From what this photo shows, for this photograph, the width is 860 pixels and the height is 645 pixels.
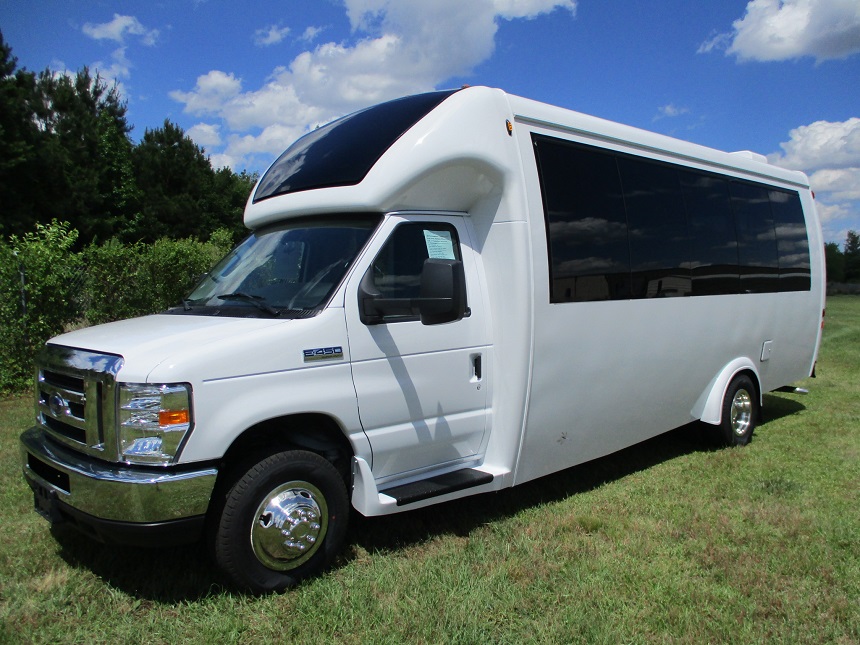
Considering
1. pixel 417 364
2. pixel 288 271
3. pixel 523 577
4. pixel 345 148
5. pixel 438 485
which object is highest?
pixel 345 148

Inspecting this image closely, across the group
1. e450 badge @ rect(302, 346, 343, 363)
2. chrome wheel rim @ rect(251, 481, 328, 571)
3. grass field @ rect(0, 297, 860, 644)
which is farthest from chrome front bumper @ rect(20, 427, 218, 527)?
e450 badge @ rect(302, 346, 343, 363)

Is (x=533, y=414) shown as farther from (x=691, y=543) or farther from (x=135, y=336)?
Result: (x=135, y=336)

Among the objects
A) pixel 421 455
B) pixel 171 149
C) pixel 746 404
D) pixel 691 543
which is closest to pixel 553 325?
pixel 421 455

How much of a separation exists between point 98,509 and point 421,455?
1.97 meters

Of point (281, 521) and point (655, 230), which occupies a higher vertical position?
point (655, 230)

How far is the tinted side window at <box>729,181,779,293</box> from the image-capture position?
7.18 meters

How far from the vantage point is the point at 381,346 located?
13.9ft

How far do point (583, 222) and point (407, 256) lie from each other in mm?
1609

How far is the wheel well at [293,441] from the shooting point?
3875 millimetres

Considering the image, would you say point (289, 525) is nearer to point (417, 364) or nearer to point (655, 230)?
point (417, 364)

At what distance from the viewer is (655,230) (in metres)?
6.04

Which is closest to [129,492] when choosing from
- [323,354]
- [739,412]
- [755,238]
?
[323,354]

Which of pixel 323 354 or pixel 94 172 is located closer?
pixel 323 354

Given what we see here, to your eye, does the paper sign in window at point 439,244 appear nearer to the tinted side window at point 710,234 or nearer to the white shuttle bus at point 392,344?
the white shuttle bus at point 392,344
